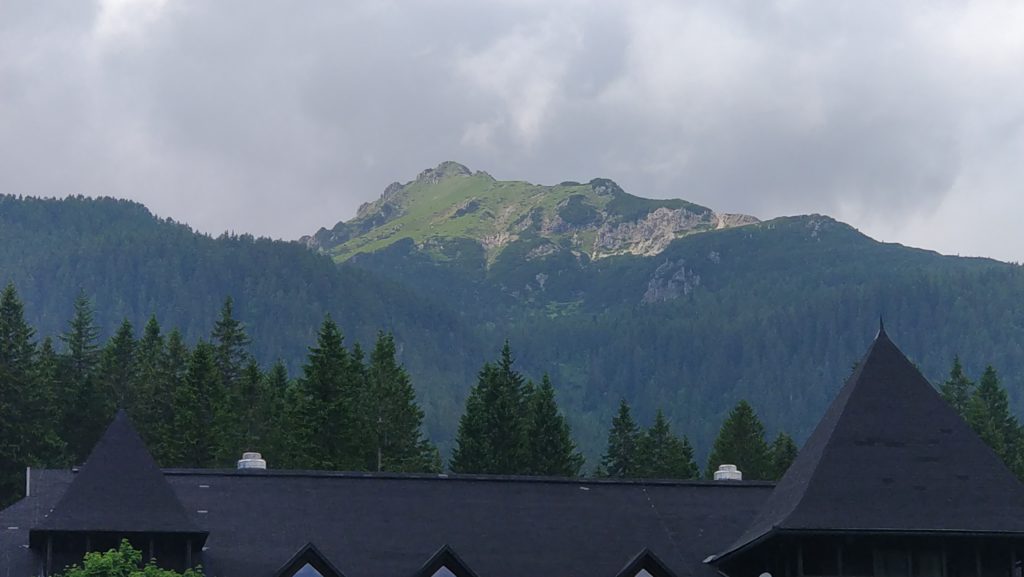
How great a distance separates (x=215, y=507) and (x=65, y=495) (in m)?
5.08

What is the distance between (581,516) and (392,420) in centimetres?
4518

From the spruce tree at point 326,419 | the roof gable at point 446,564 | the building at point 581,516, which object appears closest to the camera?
the building at point 581,516

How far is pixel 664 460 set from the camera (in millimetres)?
101500

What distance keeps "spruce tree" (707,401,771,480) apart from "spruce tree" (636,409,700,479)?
1.96 m

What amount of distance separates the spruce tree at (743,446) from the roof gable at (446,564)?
54703 mm

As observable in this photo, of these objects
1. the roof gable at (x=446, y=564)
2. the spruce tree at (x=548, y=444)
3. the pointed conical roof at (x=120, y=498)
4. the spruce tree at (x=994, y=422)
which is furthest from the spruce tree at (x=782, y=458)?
the pointed conical roof at (x=120, y=498)

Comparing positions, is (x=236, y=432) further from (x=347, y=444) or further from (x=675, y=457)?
(x=675, y=457)

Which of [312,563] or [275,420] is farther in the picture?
[275,420]

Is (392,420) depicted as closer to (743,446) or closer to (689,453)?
(689,453)

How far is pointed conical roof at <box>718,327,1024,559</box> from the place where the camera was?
45.0 metres

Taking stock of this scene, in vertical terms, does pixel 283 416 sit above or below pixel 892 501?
above

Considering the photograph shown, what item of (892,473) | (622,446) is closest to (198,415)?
(622,446)

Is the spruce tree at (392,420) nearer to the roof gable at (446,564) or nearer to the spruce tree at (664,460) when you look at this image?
the spruce tree at (664,460)

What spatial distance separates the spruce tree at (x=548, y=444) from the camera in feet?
297
